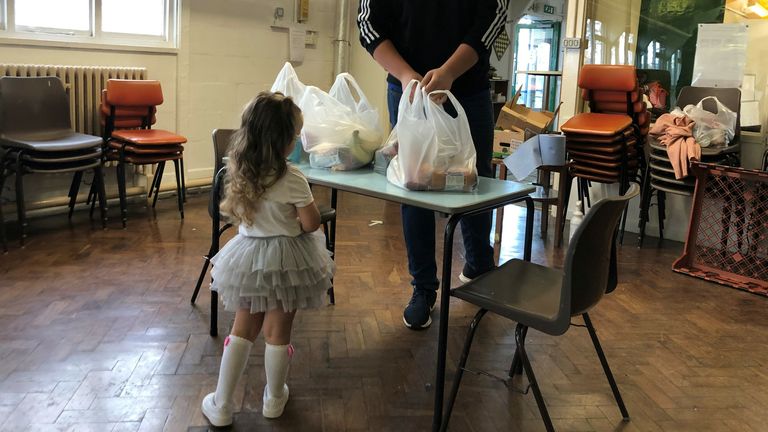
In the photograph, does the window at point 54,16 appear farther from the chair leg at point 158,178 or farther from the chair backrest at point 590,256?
the chair backrest at point 590,256

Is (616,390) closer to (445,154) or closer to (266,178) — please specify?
(445,154)

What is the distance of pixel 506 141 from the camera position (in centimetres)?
449

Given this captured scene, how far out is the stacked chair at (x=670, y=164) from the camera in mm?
3869

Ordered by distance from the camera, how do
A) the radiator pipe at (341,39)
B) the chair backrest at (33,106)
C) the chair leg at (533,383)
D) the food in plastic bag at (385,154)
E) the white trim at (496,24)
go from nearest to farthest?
the chair leg at (533,383) → the food in plastic bag at (385,154) → the white trim at (496,24) → the chair backrest at (33,106) → the radiator pipe at (341,39)

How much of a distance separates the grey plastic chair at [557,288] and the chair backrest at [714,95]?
97.5 inches

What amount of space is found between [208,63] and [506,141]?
242 centimetres

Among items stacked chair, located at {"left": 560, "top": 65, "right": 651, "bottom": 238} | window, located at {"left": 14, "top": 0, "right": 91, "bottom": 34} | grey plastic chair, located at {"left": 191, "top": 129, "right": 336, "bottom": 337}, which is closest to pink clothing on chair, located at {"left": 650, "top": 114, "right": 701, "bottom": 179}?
stacked chair, located at {"left": 560, "top": 65, "right": 651, "bottom": 238}

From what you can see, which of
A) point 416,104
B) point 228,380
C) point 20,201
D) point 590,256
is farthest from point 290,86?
point 20,201

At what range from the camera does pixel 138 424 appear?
200 cm

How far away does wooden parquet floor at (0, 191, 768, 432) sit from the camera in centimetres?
211

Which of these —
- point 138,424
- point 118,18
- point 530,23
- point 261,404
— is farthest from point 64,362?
point 530,23

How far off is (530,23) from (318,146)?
9055 mm

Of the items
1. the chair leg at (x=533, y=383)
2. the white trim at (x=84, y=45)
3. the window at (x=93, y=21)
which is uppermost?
the window at (x=93, y=21)

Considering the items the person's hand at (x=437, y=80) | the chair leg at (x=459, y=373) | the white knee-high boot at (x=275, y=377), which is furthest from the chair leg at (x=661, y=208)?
the white knee-high boot at (x=275, y=377)
